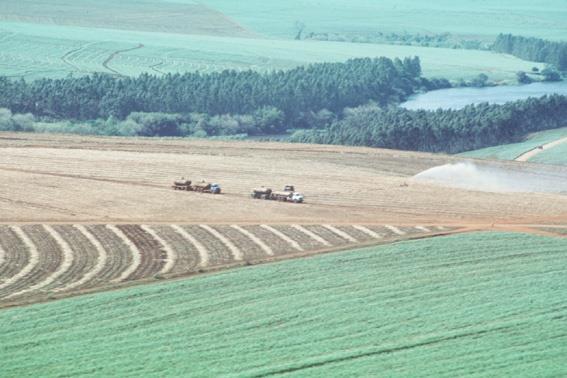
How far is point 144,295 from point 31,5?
14657 centimetres

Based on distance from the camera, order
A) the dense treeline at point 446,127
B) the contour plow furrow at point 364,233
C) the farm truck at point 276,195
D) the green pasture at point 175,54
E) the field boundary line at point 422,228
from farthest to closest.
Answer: the green pasture at point 175,54
the dense treeline at point 446,127
the farm truck at point 276,195
the field boundary line at point 422,228
the contour plow furrow at point 364,233

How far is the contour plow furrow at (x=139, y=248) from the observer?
4091cm

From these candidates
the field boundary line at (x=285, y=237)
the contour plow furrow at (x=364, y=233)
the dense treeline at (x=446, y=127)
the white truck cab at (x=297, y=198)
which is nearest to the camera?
the field boundary line at (x=285, y=237)

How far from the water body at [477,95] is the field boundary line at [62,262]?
224 ft

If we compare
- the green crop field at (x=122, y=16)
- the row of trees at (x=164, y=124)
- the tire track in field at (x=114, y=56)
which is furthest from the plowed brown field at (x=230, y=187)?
the green crop field at (x=122, y=16)

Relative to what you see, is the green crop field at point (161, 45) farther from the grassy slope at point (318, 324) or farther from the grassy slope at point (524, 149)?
the grassy slope at point (318, 324)

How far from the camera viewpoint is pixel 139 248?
4616cm

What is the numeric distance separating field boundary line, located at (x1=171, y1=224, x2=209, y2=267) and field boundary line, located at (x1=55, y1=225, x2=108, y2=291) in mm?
3074

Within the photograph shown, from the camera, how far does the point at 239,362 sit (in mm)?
33000

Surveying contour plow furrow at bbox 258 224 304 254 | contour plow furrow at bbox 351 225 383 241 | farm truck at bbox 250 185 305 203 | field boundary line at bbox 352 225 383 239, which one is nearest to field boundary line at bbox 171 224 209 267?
contour plow furrow at bbox 258 224 304 254

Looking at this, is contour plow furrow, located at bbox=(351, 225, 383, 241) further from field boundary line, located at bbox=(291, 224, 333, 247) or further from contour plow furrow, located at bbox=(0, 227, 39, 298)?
contour plow furrow, located at bbox=(0, 227, 39, 298)

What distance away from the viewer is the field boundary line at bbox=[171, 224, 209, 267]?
4406cm

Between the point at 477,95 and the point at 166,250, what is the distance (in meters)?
85.6

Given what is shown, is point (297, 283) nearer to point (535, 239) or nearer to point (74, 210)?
point (535, 239)
